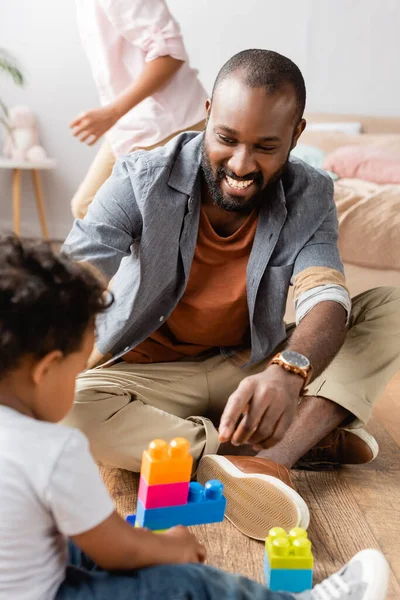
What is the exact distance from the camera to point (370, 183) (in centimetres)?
323

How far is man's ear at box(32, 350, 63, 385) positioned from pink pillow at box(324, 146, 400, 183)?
103 inches

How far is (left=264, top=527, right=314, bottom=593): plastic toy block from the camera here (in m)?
1.11

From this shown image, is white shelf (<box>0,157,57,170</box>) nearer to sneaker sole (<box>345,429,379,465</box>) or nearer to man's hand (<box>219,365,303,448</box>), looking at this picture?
sneaker sole (<box>345,429,379,465</box>)

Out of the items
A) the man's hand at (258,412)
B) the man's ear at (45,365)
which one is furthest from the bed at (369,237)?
the man's ear at (45,365)

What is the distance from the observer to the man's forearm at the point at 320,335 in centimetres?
137

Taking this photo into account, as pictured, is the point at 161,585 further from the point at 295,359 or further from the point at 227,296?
the point at 227,296

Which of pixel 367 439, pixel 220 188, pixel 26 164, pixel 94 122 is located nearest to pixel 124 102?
pixel 94 122

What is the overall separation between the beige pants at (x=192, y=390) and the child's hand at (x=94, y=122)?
Answer: 28.6 inches

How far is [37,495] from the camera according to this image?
816 mm

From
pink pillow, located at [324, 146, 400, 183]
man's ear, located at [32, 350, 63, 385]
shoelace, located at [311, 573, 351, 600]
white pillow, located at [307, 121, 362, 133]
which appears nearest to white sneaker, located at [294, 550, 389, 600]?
shoelace, located at [311, 573, 351, 600]

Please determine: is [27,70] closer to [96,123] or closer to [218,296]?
[96,123]

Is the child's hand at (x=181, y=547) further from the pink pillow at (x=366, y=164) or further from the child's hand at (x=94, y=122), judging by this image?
the pink pillow at (x=366, y=164)

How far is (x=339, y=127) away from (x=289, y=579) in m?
3.23

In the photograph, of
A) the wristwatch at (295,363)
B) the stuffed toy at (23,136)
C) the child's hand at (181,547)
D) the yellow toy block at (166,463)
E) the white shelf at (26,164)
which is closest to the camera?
the child's hand at (181,547)
